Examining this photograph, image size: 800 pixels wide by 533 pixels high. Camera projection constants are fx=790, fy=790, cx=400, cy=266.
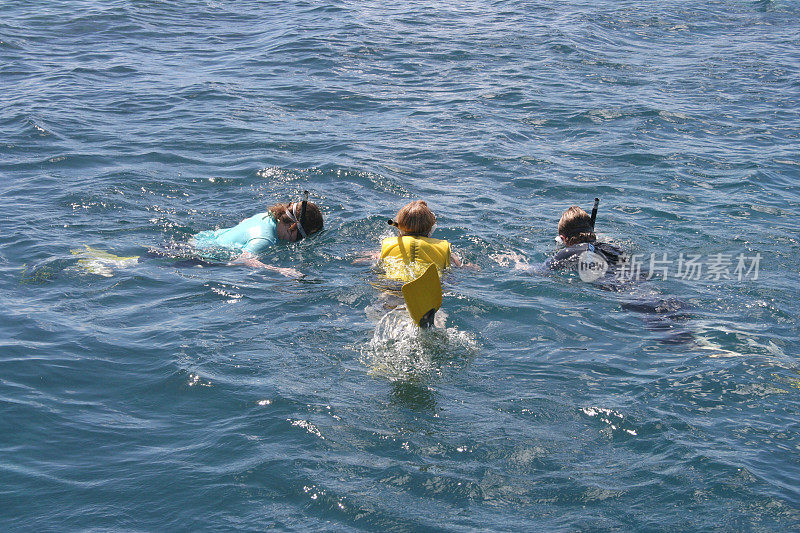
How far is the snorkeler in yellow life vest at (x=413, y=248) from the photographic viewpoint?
7.43 meters

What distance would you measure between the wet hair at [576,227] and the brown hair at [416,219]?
1.49 meters

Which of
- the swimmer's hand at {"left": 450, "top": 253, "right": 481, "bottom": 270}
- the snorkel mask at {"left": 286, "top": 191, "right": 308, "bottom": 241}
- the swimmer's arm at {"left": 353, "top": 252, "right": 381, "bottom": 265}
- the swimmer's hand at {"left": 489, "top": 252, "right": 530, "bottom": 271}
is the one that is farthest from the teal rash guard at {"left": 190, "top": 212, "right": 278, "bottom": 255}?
the swimmer's hand at {"left": 489, "top": 252, "right": 530, "bottom": 271}

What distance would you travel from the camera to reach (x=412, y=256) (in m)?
7.45

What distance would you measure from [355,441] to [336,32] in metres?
14.6

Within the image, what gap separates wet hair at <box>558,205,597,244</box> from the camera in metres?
8.06

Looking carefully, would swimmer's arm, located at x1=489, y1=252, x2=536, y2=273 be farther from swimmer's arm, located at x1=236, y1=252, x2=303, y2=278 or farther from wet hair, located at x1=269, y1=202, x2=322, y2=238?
swimmer's arm, located at x1=236, y1=252, x2=303, y2=278

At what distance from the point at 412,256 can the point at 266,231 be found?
6.13ft

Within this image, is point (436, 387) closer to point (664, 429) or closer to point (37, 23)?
point (664, 429)

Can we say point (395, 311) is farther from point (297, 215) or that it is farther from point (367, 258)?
point (297, 215)

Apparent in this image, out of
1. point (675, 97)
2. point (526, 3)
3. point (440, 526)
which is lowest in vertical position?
point (440, 526)

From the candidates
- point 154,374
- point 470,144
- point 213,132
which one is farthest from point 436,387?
point 213,132

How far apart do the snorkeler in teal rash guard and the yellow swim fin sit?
8.47ft

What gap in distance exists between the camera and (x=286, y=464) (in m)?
4.94

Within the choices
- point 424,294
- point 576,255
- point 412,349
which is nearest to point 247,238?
point 412,349
